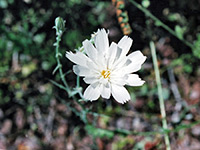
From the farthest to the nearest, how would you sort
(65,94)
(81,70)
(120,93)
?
(65,94) < (120,93) < (81,70)

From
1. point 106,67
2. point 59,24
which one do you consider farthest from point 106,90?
point 59,24

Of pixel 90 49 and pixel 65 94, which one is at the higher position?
pixel 65 94

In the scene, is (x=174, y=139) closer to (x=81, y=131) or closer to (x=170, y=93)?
(x=170, y=93)

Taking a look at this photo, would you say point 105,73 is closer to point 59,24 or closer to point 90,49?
point 90,49

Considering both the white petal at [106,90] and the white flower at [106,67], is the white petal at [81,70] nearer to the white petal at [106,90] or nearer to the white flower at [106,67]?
the white flower at [106,67]

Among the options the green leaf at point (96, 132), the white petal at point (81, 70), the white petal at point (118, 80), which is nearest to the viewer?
the white petal at point (81, 70)

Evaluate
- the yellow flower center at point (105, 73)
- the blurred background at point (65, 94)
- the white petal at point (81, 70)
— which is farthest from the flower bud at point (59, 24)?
the blurred background at point (65, 94)

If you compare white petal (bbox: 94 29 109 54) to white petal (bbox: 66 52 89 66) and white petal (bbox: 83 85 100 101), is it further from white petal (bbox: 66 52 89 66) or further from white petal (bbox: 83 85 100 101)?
white petal (bbox: 83 85 100 101)

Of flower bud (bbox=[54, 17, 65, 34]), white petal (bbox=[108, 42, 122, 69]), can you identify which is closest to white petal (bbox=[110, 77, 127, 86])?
white petal (bbox=[108, 42, 122, 69])
